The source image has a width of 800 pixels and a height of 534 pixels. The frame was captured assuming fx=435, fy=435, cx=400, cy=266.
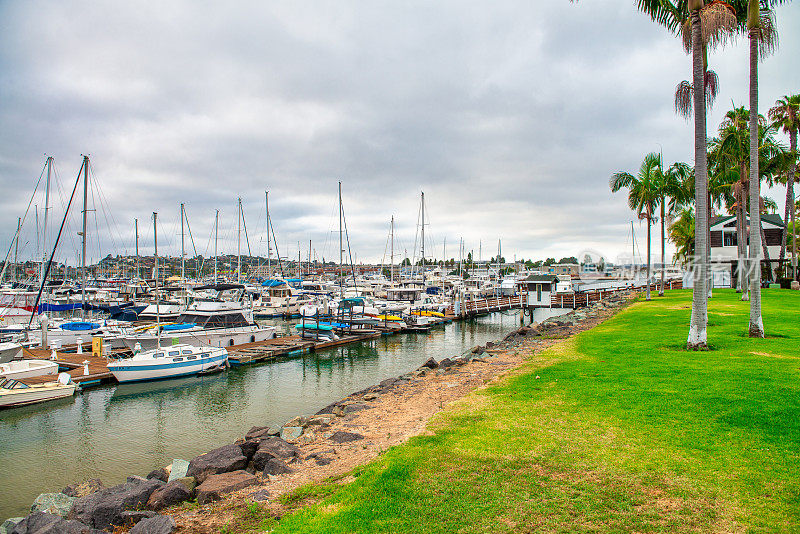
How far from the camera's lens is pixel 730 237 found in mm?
49125

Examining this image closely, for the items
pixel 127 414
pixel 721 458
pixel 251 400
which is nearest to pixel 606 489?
pixel 721 458

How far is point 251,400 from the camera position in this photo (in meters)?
22.2

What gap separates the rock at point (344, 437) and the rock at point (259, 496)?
2.98 metres

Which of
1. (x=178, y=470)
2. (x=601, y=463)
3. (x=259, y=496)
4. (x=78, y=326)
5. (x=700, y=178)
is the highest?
(x=700, y=178)

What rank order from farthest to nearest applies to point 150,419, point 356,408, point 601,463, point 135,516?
point 150,419 → point 356,408 → point 135,516 → point 601,463

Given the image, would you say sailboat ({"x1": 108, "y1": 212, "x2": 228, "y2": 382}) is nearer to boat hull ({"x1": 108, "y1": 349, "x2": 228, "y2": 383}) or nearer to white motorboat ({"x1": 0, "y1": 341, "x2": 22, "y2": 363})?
boat hull ({"x1": 108, "y1": 349, "x2": 228, "y2": 383})

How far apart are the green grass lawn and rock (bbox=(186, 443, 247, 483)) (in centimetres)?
315

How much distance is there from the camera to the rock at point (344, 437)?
34.5ft

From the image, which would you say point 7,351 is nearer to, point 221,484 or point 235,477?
point 235,477

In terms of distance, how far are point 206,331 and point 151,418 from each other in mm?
13545

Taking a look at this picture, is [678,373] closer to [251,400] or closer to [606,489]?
[606,489]

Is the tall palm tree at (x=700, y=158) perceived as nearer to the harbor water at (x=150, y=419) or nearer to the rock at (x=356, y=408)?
the rock at (x=356, y=408)

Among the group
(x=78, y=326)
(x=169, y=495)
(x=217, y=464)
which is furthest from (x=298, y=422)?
(x=78, y=326)

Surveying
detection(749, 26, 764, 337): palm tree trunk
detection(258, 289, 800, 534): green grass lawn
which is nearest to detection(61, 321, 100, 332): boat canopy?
detection(258, 289, 800, 534): green grass lawn
